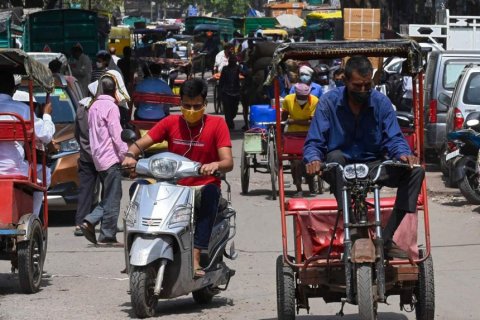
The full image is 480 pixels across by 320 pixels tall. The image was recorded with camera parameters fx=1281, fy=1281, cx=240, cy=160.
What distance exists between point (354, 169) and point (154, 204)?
1870mm

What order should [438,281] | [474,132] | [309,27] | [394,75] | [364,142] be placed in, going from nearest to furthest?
[364,142] < [438,281] < [474,132] < [394,75] < [309,27]

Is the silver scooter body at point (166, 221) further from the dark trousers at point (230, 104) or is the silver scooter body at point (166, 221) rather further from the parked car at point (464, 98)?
the dark trousers at point (230, 104)

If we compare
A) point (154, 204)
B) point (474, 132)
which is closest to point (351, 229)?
point (154, 204)

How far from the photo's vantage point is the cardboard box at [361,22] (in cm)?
2955

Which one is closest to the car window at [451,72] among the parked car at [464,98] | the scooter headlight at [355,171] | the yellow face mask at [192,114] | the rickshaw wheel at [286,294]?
the parked car at [464,98]

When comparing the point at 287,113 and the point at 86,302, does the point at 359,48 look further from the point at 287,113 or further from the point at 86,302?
the point at 287,113

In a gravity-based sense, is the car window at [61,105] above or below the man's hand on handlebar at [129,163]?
below

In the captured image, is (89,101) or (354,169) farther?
(89,101)

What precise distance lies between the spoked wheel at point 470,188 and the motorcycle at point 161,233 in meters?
7.76

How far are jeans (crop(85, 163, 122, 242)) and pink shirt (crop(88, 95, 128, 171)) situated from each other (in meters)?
0.10

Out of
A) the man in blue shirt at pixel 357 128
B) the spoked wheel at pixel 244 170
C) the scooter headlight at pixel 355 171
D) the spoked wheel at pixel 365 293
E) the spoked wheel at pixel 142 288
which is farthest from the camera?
the spoked wheel at pixel 244 170

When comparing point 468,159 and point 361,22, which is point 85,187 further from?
point 361,22

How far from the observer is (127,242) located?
28.4 feet

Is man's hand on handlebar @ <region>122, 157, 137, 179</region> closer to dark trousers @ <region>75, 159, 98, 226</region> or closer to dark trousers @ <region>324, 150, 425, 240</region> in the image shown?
dark trousers @ <region>324, 150, 425, 240</region>
